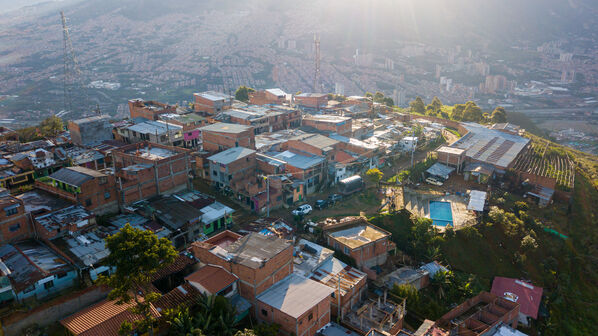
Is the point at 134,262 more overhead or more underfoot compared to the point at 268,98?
more underfoot

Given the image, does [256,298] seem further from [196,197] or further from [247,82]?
[247,82]

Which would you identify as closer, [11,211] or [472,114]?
[11,211]

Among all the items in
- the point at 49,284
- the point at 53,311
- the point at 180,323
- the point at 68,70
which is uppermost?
the point at 68,70

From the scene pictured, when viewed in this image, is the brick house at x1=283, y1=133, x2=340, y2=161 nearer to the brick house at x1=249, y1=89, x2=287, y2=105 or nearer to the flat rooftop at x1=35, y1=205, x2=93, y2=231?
the brick house at x1=249, y1=89, x2=287, y2=105

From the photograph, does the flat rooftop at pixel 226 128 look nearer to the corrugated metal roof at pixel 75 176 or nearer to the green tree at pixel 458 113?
the corrugated metal roof at pixel 75 176

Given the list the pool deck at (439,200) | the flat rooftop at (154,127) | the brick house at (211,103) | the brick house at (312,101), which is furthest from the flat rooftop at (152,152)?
the brick house at (312,101)

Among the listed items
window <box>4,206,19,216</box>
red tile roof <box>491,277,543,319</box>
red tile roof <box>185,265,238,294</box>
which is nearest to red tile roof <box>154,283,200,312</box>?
red tile roof <box>185,265,238,294</box>

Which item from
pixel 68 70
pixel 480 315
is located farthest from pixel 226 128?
pixel 68 70

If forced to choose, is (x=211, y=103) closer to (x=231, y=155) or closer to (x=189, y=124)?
(x=189, y=124)
